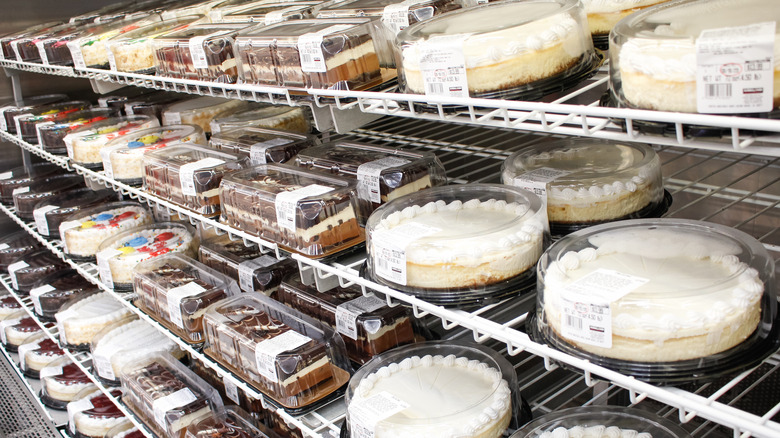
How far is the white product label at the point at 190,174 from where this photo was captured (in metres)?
2.21

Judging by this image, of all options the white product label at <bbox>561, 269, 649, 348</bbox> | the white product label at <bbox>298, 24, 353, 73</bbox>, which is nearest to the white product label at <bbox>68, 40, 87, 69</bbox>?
the white product label at <bbox>298, 24, 353, 73</bbox>

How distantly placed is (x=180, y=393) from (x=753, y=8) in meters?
1.99

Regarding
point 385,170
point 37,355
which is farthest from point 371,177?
point 37,355

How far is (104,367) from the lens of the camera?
8.80 feet

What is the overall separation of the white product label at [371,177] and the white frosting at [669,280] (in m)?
0.71

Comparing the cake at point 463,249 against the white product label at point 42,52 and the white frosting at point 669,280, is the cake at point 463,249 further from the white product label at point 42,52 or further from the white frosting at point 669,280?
the white product label at point 42,52

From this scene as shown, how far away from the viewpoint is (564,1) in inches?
53.2

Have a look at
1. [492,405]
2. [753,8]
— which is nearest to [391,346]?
[492,405]

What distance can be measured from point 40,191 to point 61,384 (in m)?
1.12

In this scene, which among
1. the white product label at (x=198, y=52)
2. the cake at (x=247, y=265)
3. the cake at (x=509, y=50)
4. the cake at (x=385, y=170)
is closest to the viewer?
the cake at (x=509, y=50)

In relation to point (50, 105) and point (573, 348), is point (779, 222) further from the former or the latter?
point (50, 105)

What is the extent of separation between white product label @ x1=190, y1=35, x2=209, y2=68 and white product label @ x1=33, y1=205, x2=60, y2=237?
1.69 meters

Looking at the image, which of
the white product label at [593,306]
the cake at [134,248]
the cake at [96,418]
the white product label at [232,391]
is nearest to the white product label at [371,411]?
the white product label at [593,306]

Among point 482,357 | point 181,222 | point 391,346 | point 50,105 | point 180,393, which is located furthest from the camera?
point 50,105
